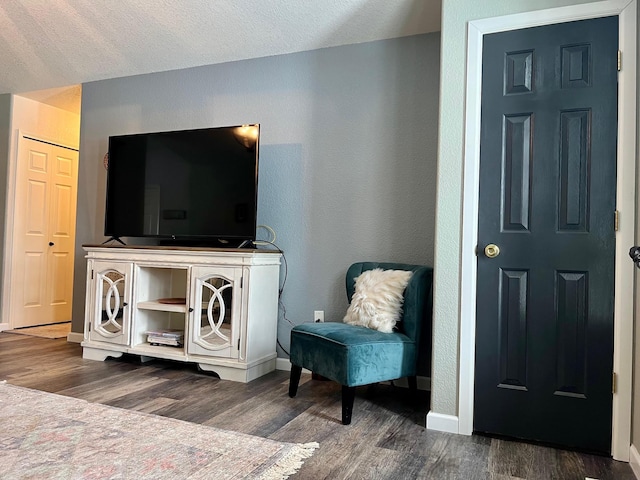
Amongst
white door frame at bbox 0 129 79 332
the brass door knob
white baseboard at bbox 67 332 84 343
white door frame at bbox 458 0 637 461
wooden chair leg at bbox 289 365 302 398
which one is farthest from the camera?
white door frame at bbox 0 129 79 332

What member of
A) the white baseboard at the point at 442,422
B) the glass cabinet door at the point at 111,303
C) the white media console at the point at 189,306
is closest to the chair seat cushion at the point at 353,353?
the white baseboard at the point at 442,422

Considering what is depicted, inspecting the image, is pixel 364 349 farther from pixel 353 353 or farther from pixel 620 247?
pixel 620 247

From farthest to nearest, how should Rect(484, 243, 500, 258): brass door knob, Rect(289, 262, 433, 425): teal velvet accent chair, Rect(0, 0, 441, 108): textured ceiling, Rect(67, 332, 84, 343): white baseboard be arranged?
Rect(67, 332, 84, 343): white baseboard → Rect(0, 0, 441, 108): textured ceiling → Rect(289, 262, 433, 425): teal velvet accent chair → Rect(484, 243, 500, 258): brass door knob

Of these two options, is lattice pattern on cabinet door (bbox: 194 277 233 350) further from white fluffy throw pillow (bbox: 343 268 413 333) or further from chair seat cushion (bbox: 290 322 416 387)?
white fluffy throw pillow (bbox: 343 268 413 333)

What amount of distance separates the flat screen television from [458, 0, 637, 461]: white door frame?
153 cm

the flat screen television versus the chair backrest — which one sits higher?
the flat screen television

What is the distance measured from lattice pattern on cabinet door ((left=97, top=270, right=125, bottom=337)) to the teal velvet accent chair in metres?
1.46

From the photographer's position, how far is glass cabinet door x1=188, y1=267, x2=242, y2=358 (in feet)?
9.87

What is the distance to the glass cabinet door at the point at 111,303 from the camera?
3336 millimetres

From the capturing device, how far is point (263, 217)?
3.51 metres

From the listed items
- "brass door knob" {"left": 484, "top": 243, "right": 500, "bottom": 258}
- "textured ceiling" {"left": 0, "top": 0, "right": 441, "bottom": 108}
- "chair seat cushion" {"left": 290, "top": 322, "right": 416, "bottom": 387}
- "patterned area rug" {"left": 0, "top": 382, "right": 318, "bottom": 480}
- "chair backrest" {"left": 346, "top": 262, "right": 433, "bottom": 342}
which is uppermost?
"textured ceiling" {"left": 0, "top": 0, "right": 441, "bottom": 108}

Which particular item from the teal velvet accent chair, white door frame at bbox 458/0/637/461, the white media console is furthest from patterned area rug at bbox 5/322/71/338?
white door frame at bbox 458/0/637/461

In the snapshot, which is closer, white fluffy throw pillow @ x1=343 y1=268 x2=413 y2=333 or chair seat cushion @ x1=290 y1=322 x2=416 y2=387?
chair seat cushion @ x1=290 y1=322 x2=416 y2=387

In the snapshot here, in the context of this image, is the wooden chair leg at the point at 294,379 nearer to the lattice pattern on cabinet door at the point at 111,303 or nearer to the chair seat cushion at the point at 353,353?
the chair seat cushion at the point at 353,353
